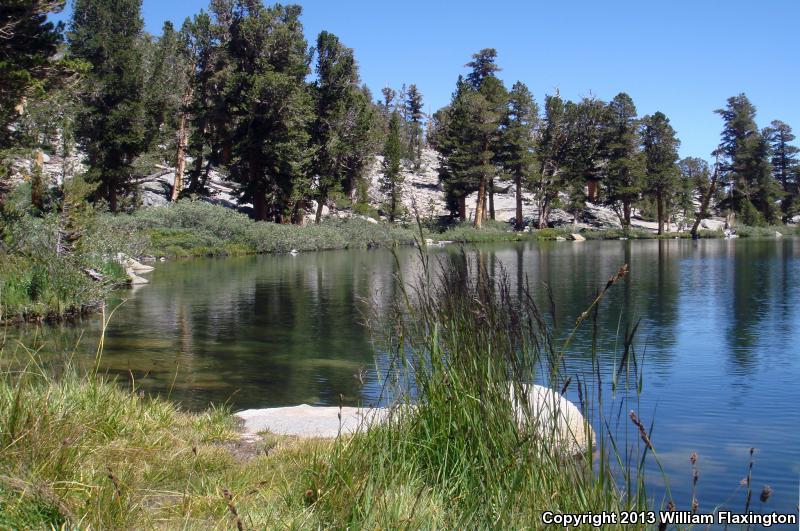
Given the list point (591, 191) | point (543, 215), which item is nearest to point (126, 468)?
point (543, 215)

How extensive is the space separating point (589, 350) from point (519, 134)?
43.9 metres

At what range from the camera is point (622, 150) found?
54500 mm

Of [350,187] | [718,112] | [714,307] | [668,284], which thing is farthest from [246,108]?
[718,112]

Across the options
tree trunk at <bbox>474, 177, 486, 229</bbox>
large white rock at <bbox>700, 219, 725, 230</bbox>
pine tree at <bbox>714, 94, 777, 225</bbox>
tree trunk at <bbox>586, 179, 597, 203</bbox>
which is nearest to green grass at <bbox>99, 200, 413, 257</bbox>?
tree trunk at <bbox>474, 177, 486, 229</bbox>

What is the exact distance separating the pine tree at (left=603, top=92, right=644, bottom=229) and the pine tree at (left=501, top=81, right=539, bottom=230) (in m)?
5.98

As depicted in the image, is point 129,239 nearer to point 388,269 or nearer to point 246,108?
point 388,269

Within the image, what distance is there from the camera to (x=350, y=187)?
46.5 metres

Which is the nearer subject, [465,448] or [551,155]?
[465,448]

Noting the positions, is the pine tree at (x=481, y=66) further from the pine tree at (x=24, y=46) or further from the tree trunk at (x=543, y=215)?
the pine tree at (x=24, y=46)

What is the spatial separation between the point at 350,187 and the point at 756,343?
36785mm

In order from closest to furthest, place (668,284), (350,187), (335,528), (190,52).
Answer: (335,528) < (668,284) < (190,52) < (350,187)

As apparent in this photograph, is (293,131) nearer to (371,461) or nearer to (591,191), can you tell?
(591,191)

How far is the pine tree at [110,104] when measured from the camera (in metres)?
34.8

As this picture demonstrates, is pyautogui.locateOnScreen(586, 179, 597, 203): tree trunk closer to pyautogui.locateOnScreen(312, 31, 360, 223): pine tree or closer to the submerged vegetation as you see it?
pyautogui.locateOnScreen(312, 31, 360, 223): pine tree
